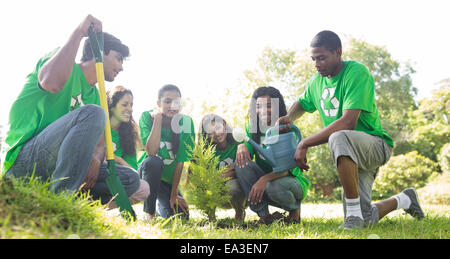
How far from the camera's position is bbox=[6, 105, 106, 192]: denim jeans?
2.39 metres

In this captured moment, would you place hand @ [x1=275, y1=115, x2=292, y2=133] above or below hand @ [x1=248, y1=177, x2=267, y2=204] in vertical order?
above

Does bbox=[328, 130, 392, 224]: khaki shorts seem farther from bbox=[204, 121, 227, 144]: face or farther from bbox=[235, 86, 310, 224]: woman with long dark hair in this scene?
bbox=[204, 121, 227, 144]: face

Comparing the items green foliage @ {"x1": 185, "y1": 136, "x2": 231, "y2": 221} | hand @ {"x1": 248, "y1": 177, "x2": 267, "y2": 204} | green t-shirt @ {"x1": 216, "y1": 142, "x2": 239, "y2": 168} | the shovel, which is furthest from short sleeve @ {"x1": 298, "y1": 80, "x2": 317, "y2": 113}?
the shovel

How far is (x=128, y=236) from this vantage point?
1933 mm

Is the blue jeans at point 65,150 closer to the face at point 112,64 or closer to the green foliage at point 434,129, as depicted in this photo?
the face at point 112,64

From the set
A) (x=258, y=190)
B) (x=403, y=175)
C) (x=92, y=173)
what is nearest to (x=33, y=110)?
(x=92, y=173)

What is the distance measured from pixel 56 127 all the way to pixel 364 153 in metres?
2.60

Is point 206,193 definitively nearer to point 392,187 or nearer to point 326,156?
point 326,156

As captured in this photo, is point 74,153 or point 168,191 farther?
point 168,191

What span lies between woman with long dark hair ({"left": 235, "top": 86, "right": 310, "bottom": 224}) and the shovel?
121 centimetres

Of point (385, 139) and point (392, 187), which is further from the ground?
point (385, 139)

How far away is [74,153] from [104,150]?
71 centimetres
